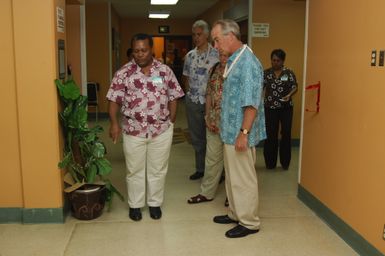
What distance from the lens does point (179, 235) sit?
3330 millimetres

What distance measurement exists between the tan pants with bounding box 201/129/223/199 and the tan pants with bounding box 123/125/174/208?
1.43 feet

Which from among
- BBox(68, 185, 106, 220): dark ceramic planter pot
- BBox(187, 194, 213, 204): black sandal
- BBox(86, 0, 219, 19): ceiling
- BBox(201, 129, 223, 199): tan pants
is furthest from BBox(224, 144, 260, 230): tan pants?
BBox(86, 0, 219, 19): ceiling

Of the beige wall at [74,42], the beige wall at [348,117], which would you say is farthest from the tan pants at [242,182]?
the beige wall at [74,42]

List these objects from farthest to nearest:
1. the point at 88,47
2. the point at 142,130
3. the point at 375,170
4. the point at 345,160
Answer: the point at 88,47
the point at 142,130
the point at 345,160
the point at 375,170

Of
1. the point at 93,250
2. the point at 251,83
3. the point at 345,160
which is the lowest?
the point at 93,250

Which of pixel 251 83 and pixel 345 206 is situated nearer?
pixel 251 83

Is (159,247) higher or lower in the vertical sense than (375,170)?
lower

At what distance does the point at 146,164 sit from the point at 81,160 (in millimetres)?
557

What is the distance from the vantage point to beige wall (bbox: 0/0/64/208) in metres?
3.26

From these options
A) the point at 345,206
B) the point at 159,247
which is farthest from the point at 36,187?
the point at 345,206

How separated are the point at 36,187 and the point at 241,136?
65.3 inches

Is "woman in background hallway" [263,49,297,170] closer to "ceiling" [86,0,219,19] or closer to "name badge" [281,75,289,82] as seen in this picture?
"name badge" [281,75,289,82]

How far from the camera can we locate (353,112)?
3.09m

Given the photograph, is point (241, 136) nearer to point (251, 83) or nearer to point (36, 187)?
point (251, 83)
